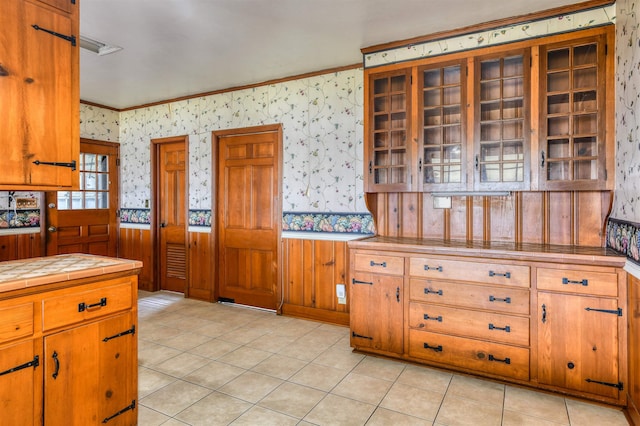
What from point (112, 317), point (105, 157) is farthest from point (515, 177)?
point (105, 157)

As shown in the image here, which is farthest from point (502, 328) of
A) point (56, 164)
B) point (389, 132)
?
point (56, 164)

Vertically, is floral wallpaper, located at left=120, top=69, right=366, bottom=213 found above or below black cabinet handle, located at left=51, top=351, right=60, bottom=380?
above

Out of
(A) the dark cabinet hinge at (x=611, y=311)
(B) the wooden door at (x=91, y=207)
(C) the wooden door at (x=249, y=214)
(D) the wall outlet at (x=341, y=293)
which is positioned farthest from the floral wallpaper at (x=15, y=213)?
(A) the dark cabinet hinge at (x=611, y=311)

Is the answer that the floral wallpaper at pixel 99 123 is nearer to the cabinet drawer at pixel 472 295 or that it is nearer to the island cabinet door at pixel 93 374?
the island cabinet door at pixel 93 374

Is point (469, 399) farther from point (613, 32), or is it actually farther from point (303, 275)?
point (613, 32)

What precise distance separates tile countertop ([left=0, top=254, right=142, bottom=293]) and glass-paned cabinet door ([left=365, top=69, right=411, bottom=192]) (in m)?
2.06

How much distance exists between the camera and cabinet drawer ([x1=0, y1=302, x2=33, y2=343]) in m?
1.46

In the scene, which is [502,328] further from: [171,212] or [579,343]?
[171,212]

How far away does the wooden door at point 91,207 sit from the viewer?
488 cm

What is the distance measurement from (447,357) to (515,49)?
7.66ft

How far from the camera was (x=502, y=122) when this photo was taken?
2.80 m

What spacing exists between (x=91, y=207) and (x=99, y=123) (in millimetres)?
1205

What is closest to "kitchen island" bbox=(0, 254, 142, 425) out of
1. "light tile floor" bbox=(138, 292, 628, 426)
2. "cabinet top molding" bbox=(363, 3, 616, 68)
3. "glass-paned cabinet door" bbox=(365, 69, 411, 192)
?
"light tile floor" bbox=(138, 292, 628, 426)

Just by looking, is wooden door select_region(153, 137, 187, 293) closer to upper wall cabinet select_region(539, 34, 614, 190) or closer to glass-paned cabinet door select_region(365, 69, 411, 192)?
glass-paned cabinet door select_region(365, 69, 411, 192)
